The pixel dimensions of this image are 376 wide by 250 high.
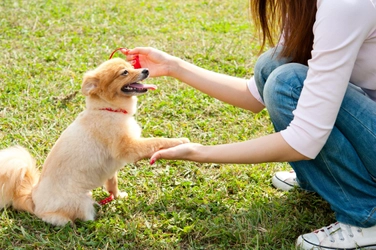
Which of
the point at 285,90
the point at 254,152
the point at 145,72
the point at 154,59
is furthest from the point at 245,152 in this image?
the point at 154,59

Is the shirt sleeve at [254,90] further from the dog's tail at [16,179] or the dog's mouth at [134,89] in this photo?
the dog's tail at [16,179]

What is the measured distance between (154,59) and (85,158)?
74 centimetres

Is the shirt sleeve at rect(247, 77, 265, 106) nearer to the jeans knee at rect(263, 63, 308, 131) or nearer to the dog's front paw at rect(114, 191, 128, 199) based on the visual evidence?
the jeans knee at rect(263, 63, 308, 131)

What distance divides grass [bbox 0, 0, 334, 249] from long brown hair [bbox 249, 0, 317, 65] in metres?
0.86

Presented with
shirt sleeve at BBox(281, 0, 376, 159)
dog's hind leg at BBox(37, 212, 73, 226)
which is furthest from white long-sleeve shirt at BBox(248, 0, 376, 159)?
dog's hind leg at BBox(37, 212, 73, 226)

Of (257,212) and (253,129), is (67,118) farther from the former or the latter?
(257,212)

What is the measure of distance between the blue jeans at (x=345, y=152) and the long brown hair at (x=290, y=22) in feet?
0.27

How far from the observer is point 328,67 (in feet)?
6.55

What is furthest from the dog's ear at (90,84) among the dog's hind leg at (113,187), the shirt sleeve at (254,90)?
the shirt sleeve at (254,90)

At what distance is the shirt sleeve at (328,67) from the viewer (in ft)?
6.39

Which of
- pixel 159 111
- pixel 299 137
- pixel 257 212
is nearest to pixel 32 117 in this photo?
pixel 159 111

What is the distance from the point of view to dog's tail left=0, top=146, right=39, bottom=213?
2.56 m

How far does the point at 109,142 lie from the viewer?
2.66 m

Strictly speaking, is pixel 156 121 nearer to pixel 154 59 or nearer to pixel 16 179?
pixel 154 59
